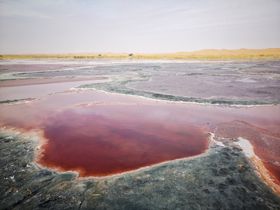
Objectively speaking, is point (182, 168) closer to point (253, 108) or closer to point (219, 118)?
point (219, 118)

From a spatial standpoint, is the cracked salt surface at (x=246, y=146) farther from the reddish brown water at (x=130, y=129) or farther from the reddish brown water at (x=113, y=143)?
the reddish brown water at (x=113, y=143)

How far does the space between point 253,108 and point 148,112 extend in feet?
18.5

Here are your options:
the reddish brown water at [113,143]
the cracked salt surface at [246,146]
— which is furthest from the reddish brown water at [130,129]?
the cracked salt surface at [246,146]

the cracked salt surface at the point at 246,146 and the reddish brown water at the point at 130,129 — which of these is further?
the cracked salt surface at the point at 246,146

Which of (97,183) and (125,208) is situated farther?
(97,183)

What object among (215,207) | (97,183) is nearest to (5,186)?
(97,183)

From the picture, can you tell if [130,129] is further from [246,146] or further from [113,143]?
[246,146]

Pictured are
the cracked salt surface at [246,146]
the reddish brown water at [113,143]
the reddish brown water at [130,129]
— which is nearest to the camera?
the reddish brown water at [113,143]

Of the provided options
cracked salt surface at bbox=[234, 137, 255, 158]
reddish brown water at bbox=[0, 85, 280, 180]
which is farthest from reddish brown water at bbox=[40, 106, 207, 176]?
cracked salt surface at bbox=[234, 137, 255, 158]

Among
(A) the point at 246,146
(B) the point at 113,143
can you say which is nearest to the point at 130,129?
(B) the point at 113,143

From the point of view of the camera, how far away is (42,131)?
884cm

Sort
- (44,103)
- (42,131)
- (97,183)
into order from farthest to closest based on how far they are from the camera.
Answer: (44,103)
(42,131)
(97,183)

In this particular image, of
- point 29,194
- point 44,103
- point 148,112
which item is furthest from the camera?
point 44,103

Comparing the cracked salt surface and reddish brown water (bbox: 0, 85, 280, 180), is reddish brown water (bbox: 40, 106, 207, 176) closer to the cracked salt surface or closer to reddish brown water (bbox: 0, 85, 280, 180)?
reddish brown water (bbox: 0, 85, 280, 180)
